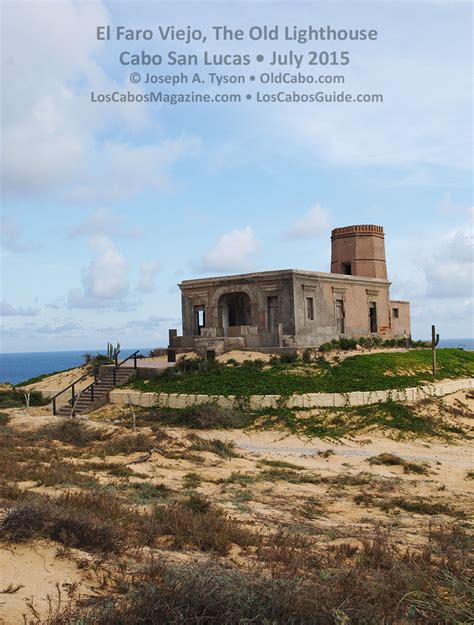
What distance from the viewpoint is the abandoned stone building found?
98.3 feet

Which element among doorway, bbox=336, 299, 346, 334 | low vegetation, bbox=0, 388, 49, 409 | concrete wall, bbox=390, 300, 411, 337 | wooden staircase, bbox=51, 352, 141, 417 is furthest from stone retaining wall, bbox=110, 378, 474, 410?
concrete wall, bbox=390, 300, 411, 337

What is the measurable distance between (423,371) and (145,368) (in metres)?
13.1

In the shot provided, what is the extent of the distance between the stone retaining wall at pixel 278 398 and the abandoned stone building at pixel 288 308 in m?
5.89

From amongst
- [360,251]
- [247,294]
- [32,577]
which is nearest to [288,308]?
[247,294]

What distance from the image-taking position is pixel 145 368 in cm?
2641

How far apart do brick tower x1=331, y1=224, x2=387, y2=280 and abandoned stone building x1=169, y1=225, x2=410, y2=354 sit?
7 cm

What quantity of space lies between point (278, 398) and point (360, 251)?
21.5 metres

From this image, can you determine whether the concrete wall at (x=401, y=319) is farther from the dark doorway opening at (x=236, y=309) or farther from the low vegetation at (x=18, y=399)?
the low vegetation at (x=18, y=399)

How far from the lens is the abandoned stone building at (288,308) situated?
98.3ft

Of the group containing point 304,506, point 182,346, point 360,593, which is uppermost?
point 182,346

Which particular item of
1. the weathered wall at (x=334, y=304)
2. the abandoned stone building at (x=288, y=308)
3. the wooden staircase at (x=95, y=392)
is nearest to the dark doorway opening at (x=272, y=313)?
the abandoned stone building at (x=288, y=308)

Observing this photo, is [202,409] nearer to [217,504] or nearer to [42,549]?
[217,504]

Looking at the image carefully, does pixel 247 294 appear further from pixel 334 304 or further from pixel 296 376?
pixel 296 376

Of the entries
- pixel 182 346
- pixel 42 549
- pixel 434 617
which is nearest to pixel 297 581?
pixel 434 617
